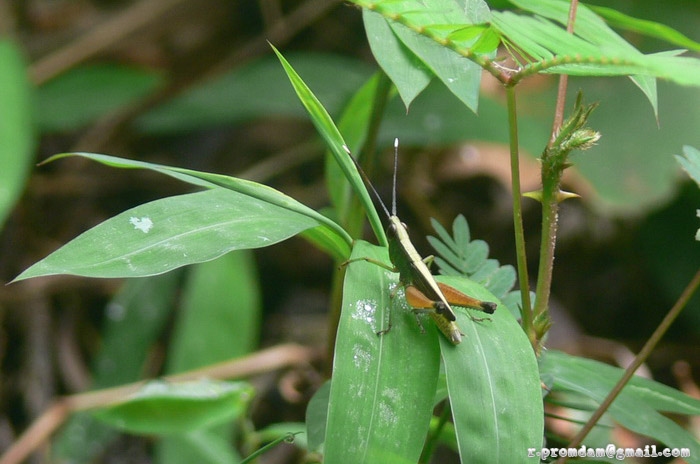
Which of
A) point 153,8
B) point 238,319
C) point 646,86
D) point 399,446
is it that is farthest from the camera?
point 153,8

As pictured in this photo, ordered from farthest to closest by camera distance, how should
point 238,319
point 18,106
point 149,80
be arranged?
point 149,80 → point 18,106 → point 238,319

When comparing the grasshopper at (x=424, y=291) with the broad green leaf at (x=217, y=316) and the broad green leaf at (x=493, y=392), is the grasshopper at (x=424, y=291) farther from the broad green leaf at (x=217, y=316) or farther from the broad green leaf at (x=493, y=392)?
the broad green leaf at (x=217, y=316)

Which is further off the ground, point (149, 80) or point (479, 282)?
point (479, 282)

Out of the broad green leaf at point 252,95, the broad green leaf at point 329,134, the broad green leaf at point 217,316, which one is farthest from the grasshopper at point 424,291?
the broad green leaf at point 252,95

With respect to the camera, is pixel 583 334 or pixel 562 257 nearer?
pixel 583 334

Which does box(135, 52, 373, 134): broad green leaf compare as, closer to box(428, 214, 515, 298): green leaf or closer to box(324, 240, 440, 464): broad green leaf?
box(428, 214, 515, 298): green leaf

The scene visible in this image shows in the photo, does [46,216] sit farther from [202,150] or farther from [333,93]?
[333,93]

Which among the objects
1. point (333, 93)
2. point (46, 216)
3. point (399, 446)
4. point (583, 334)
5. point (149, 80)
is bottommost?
point (46, 216)

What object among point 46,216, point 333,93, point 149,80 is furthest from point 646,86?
point 46,216
